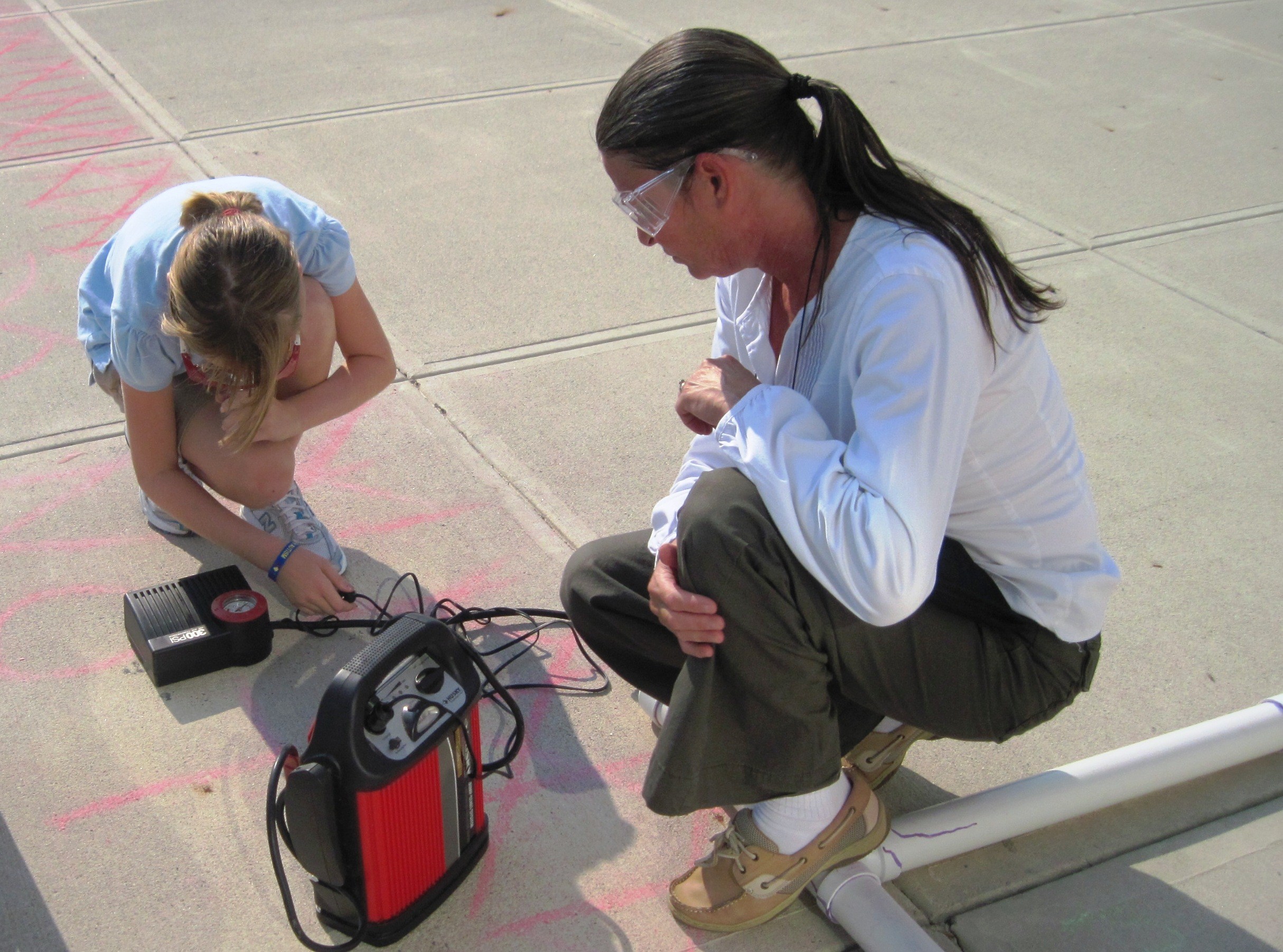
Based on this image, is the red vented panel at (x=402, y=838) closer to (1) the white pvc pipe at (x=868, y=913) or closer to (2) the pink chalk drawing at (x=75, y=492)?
(1) the white pvc pipe at (x=868, y=913)

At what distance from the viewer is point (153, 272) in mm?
2160

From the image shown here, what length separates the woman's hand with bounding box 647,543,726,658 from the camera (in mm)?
1588

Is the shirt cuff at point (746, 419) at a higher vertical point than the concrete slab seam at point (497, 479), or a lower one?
higher

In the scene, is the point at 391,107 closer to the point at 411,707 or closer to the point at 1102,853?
the point at 411,707

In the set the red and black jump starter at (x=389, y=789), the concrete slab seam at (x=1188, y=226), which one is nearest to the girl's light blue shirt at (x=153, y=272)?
the red and black jump starter at (x=389, y=789)

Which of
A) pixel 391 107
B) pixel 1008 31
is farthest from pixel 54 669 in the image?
pixel 1008 31

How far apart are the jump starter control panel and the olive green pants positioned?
31 centimetres

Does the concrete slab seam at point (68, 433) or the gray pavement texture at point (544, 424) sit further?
the concrete slab seam at point (68, 433)

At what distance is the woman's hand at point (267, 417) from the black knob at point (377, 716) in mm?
805

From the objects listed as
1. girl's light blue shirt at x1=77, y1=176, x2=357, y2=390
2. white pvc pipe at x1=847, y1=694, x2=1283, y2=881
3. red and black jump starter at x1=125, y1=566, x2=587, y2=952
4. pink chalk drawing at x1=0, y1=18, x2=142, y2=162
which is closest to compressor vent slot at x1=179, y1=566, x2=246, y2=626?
girl's light blue shirt at x1=77, y1=176, x2=357, y2=390

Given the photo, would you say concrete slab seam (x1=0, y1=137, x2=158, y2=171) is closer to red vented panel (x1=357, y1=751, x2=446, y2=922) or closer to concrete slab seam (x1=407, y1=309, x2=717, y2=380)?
concrete slab seam (x1=407, y1=309, x2=717, y2=380)

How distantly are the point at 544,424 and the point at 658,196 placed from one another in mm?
1467

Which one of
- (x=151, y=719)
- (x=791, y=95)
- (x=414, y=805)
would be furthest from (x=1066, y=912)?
(x=151, y=719)

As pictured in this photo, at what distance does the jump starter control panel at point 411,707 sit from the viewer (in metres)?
1.58
